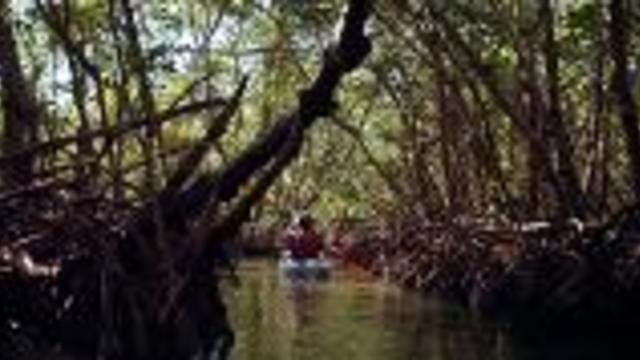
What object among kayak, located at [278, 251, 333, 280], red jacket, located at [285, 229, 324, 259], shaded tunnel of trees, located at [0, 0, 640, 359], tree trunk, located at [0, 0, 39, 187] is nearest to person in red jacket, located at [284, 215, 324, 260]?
red jacket, located at [285, 229, 324, 259]

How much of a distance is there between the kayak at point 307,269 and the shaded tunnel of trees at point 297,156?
59.9 inches

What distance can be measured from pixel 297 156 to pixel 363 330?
714cm

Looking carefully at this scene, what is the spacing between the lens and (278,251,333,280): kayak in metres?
30.3

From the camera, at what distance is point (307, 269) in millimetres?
30359

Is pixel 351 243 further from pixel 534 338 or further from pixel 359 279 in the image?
pixel 534 338

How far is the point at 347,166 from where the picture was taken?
5194 cm

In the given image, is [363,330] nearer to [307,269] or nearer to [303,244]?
[307,269]

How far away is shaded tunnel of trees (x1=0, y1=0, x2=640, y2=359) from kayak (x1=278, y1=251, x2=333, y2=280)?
1.52 m

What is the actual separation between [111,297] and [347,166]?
3975 centimetres

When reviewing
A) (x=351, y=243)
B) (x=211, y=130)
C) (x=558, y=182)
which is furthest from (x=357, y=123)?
(x=211, y=130)

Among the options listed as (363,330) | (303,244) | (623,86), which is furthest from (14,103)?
(303,244)

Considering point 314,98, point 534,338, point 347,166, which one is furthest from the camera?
point 347,166

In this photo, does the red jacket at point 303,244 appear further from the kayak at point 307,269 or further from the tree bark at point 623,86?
the tree bark at point 623,86

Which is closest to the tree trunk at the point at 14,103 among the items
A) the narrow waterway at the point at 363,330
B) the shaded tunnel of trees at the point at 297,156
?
the shaded tunnel of trees at the point at 297,156
